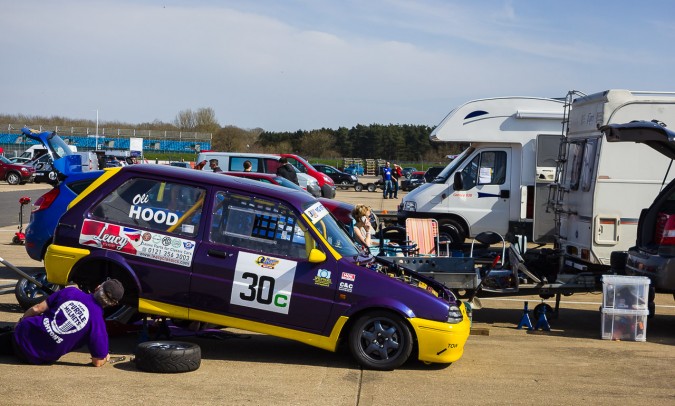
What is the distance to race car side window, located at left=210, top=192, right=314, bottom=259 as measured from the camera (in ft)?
25.6

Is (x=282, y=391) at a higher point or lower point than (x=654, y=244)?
lower

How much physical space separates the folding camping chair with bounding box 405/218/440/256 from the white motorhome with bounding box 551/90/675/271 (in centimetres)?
205

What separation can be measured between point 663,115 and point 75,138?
86.4 m

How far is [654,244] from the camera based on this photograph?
1030cm

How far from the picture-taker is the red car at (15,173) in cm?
4369

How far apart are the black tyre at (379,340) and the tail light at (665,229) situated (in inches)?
159

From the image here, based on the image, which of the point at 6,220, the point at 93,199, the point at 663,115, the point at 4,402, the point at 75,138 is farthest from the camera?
the point at 75,138

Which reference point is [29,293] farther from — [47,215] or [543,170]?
[543,170]

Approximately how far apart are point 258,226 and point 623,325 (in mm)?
4595

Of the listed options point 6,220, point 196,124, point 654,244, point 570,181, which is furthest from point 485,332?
point 196,124

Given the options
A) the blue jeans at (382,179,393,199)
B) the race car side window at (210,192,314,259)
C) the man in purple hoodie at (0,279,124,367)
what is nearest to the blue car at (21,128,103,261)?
the man in purple hoodie at (0,279,124,367)

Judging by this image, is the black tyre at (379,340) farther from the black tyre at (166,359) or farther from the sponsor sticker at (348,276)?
the black tyre at (166,359)

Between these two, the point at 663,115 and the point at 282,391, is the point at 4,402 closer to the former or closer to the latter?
the point at 282,391

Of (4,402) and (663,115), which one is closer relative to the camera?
(4,402)
